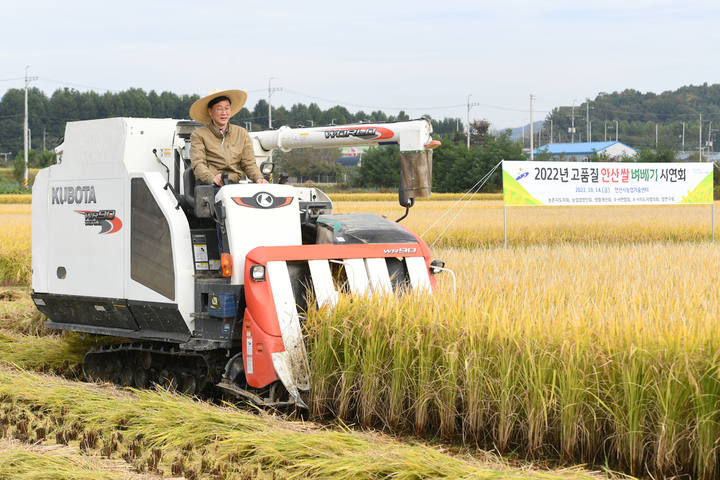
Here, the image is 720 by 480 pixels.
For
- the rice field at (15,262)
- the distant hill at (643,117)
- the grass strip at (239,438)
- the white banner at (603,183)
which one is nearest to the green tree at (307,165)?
the white banner at (603,183)

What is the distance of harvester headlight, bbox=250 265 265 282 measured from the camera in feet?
18.5

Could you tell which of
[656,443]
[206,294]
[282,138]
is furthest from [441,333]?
[282,138]

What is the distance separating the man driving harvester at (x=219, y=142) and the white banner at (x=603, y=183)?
9.95m

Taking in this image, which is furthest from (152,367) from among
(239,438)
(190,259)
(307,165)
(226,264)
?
(307,165)

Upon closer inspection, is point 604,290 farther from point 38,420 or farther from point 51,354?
point 51,354

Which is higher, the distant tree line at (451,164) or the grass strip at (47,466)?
the distant tree line at (451,164)

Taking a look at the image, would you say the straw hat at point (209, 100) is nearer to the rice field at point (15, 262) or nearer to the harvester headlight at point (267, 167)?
the harvester headlight at point (267, 167)

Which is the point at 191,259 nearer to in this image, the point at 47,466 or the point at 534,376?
the point at 47,466

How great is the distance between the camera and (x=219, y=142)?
6918 mm

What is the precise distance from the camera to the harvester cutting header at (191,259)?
5738 millimetres

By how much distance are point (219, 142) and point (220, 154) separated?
0.45 ft

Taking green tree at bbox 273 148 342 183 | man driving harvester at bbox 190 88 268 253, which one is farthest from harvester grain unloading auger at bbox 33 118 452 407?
green tree at bbox 273 148 342 183

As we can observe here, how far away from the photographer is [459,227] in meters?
18.8

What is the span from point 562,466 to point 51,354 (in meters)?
5.47
